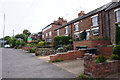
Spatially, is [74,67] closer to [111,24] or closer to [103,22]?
[111,24]

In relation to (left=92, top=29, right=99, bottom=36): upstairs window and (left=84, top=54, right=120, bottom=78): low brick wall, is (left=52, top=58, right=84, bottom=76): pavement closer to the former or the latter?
(left=84, top=54, right=120, bottom=78): low brick wall

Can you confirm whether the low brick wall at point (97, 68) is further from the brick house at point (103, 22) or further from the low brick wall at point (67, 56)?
the brick house at point (103, 22)

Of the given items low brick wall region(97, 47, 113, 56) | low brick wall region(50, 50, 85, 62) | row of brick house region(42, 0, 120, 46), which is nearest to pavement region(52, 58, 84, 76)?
low brick wall region(50, 50, 85, 62)

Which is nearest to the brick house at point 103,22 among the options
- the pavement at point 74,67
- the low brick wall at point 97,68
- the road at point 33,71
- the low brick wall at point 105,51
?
the low brick wall at point 105,51

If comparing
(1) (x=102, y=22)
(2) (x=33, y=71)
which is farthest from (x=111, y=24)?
(2) (x=33, y=71)

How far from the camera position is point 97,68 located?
15.9 feet

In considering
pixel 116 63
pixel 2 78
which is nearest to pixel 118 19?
pixel 116 63

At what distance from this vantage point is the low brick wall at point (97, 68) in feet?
15.6

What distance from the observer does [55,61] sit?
9.60m

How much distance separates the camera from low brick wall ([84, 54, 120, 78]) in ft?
15.6

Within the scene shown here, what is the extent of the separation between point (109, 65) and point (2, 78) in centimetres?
636

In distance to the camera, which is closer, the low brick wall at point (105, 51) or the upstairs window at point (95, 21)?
the low brick wall at point (105, 51)

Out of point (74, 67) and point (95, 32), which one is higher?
point (95, 32)

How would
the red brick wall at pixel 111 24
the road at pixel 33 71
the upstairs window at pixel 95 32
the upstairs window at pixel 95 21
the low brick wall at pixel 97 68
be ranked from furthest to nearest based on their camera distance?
the upstairs window at pixel 95 21 < the upstairs window at pixel 95 32 < the red brick wall at pixel 111 24 < the road at pixel 33 71 < the low brick wall at pixel 97 68
